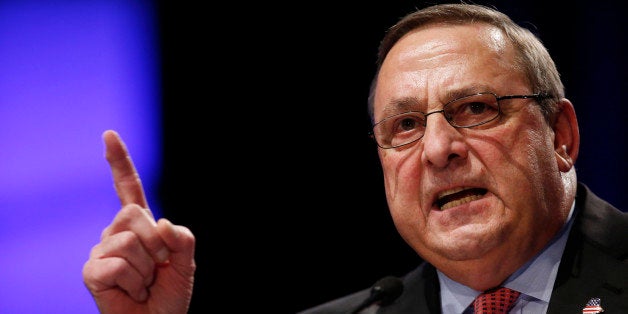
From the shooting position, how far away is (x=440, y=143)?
223 cm

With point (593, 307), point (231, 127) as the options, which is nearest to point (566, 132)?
point (593, 307)

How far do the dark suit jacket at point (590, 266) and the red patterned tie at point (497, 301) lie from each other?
0.12 m

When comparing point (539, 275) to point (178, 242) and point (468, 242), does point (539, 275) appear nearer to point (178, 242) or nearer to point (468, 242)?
point (468, 242)

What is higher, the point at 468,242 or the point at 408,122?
the point at 408,122

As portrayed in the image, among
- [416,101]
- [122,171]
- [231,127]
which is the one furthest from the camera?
[231,127]

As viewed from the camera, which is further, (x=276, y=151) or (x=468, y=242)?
(x=276, y=151)

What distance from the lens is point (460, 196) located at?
2262mm

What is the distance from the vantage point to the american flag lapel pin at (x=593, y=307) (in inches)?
84.1

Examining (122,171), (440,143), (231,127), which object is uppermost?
(122,171)

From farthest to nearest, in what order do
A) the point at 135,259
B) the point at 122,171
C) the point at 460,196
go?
the point at 460,196 < the point at 122,171 < the point at 135,259

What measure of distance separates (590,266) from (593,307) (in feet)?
0.46

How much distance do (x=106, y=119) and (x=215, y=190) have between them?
630mm

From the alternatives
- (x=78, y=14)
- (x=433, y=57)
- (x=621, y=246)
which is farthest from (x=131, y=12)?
(x=621, y=246)

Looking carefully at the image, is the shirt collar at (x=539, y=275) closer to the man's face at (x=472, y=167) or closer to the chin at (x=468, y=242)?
the man's face at (x=472, y=167)
